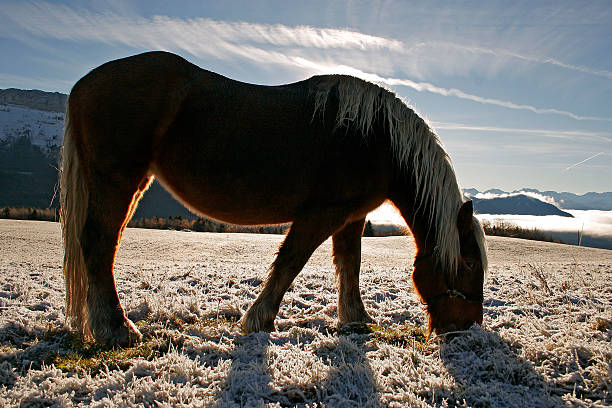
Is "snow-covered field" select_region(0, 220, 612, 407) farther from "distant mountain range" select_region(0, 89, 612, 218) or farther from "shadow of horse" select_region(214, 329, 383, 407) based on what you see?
"distant mountain range" select_region(0, 89, 612, 218)

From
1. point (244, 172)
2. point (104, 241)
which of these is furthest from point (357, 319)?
point (104, 241)

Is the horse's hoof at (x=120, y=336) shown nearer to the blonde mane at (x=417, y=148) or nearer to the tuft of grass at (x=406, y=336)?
the tuft of grass at (x=406, y=336)

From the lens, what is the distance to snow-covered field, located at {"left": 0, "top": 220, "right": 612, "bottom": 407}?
184 cm

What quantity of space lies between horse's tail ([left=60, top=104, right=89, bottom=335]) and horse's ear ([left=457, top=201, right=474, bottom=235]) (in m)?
3.05

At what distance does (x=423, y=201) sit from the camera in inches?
124

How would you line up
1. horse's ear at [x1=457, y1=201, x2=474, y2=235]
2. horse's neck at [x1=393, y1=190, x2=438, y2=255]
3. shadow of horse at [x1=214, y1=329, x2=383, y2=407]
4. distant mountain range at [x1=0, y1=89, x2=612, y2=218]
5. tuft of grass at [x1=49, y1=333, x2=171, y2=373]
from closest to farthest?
1. shadow of horse at [x1=214, y1=329, x2=383, y2=407]
2. tuft of grass at [x1=49, y1=333, x2=171, y2=373]
3. horse's ear at [x1=457, y1=201, x2=474, y2=235]
4. horse's neck at [x1=393, y1=190, x2=438, y2=255]
5. distant mountain range at [x1=0, y1=89, x2=612, y2=218]

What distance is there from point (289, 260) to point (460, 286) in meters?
1.42

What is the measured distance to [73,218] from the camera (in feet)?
9.74

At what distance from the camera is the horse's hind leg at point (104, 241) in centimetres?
278

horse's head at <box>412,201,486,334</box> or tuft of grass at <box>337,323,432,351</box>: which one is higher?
horse's head at <box>412,201,486,334</box>

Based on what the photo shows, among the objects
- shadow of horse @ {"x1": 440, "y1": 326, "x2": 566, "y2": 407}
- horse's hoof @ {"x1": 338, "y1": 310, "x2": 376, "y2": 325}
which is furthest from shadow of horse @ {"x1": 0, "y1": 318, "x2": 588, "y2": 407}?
horse's hoof @ {"x1": 338, "y1": 310, "x2": 376, "y2": 325}

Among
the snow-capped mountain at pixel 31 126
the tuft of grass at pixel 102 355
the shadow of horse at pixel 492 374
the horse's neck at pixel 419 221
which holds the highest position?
the snow-capped mountain at pixel 31 126

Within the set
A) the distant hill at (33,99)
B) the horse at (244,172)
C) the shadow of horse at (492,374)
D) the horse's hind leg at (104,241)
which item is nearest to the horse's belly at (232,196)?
the horse at (244,172)

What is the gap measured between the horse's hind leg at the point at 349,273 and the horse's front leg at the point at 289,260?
0.72 metres
